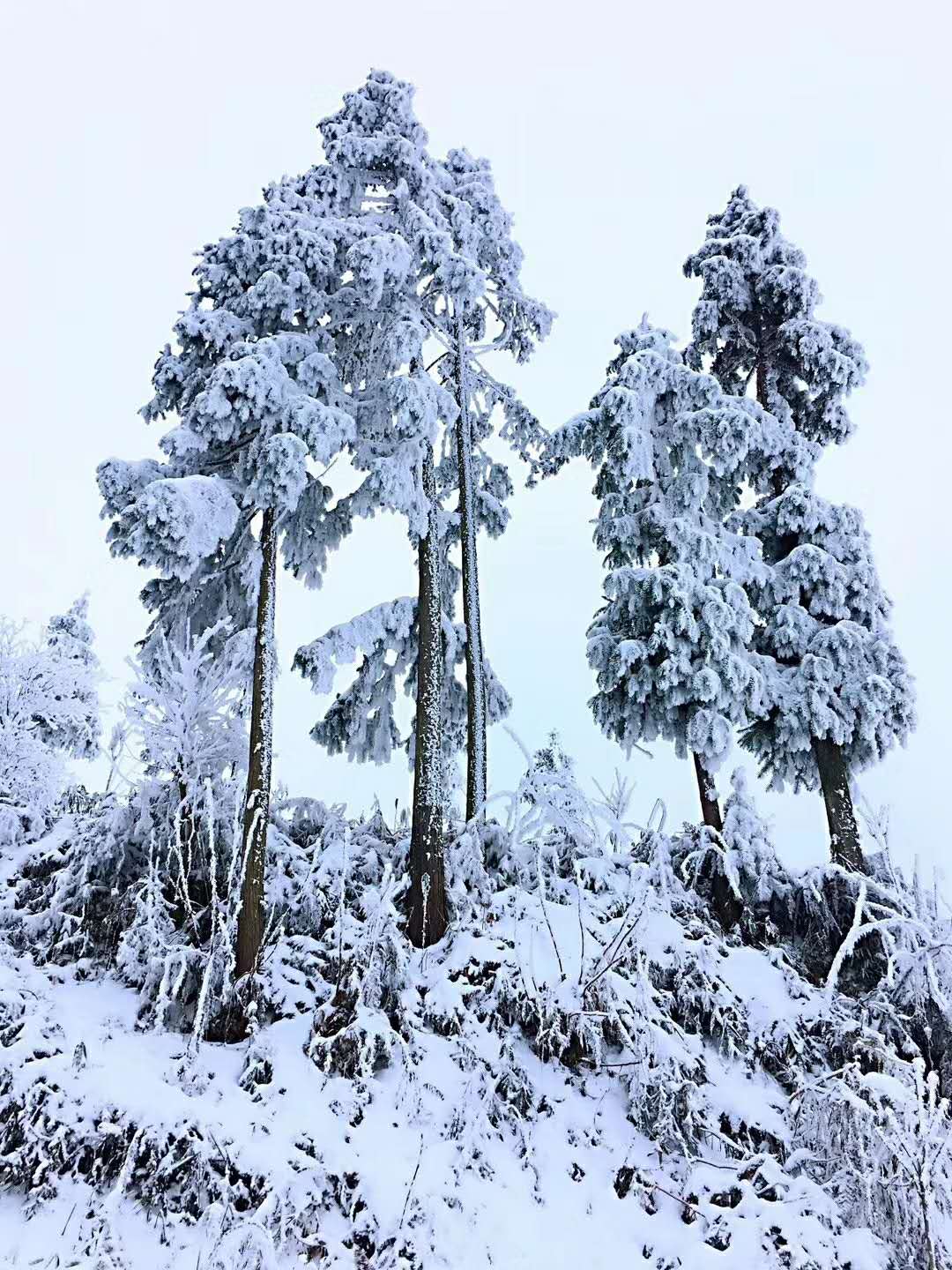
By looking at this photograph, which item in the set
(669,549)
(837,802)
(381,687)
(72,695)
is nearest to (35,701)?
(72,695)

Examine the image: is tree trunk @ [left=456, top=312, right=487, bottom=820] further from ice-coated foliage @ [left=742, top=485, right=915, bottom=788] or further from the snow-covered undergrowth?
ice-coated foliage @ [left=742, top=485, right=915, bottom=788]

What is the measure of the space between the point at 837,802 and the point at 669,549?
5.25m

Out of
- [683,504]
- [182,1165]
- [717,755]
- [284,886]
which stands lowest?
[182,1165]

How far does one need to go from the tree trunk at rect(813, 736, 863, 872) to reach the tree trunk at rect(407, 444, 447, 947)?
6.89 m

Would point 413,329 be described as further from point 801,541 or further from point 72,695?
point 72,695

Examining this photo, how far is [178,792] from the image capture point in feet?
33.7

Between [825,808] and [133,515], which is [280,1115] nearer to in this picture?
[133,515]

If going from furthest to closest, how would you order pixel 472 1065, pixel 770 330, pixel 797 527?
pixel 770 330, pixel 797 527, pixel 472 1065

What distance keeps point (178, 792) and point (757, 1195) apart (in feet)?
24.8

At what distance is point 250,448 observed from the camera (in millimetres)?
10797

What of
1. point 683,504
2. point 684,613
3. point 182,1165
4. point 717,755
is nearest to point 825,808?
point 717,755

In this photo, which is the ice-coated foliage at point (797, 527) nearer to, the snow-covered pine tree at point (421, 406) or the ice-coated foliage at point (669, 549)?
the ice-coated foliage at point (669, 549)

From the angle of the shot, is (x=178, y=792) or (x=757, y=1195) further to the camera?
(x=178, y=792)

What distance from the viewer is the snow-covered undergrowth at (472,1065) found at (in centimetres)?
612
